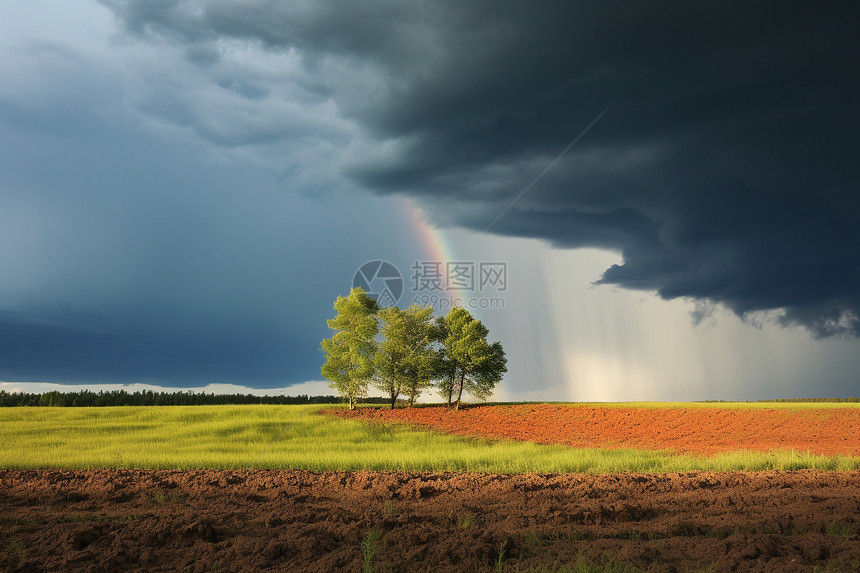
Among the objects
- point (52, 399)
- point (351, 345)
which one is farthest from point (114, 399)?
point (351, 345)

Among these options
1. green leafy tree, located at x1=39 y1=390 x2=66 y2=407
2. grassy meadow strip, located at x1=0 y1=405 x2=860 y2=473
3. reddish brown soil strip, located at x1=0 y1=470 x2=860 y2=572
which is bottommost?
reddish brown soil strip, located at x1=0 y1=470 x2=860 y2=572

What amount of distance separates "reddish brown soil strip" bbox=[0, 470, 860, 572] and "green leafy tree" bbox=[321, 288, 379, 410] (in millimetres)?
27931

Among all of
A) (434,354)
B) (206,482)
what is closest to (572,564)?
(206,482)

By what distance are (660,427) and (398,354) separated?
19603 mm

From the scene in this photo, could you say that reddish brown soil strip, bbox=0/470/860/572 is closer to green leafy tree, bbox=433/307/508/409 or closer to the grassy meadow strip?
the grassy meadow strip

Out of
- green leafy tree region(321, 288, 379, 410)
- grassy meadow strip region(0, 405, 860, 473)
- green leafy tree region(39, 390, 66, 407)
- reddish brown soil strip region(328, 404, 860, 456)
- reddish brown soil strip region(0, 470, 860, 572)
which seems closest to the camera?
reddish brown soil strip region(0, 470, 860, 572)

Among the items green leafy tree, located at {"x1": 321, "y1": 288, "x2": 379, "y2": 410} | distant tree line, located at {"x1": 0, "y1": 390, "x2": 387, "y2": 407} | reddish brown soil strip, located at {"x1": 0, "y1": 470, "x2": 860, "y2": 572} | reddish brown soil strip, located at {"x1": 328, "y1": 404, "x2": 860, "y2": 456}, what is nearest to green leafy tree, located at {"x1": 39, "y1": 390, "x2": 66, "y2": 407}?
distant tree line, located at {"x1": 0, "y1": 390, "x2": 387, "y2": 407}

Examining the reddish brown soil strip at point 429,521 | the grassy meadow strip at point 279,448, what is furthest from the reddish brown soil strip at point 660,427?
the reddish brown soil strip at point 429,521

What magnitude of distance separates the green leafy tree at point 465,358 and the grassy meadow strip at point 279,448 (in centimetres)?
1292

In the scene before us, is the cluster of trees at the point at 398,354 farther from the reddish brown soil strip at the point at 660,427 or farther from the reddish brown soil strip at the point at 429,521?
the reddish brown soil strip at the point at 429,521

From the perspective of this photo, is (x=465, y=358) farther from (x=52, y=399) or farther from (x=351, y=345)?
(x=52, y=399)

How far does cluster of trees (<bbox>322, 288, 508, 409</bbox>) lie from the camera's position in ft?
146

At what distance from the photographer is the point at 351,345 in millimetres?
44031

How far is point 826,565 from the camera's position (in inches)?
296
